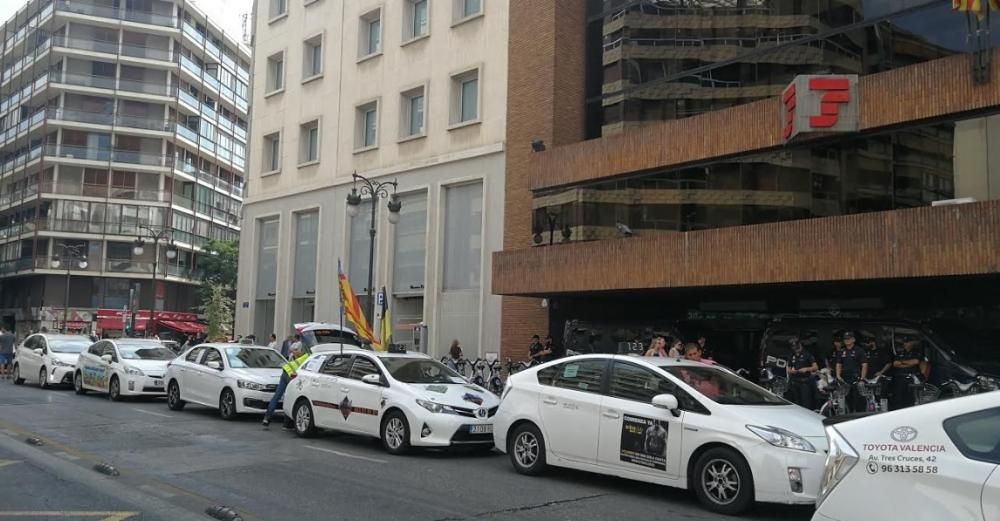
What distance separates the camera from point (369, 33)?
30.0 m

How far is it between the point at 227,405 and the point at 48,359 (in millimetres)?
9417

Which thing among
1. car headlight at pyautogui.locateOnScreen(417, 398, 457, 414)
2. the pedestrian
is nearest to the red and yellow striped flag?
car headlight at pyautogui.locateOnScreen(417, 398, 457, 414)

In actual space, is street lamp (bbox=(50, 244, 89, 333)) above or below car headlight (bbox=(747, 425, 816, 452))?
above

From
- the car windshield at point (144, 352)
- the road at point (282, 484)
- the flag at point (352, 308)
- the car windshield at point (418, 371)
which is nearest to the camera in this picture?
the road at point (282, 484)

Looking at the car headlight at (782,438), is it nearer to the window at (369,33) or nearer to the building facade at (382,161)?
the building facade at (382,161)

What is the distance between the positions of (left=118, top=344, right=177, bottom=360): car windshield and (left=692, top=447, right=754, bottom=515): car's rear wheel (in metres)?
15.6

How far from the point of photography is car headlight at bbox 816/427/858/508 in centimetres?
462

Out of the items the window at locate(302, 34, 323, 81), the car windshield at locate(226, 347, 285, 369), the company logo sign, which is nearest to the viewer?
the company logo sign

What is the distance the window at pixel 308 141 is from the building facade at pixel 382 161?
0.05m

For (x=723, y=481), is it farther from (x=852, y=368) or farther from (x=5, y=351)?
(x=5, y=351)

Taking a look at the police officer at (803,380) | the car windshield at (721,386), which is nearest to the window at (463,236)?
the police officer at (803,380)

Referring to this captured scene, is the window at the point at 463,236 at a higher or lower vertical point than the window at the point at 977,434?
higher

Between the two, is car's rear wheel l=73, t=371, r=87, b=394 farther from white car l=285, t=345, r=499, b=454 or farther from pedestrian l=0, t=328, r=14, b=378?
white car l=285, t=345, r=499, b=454

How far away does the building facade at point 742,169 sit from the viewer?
14.1 metres
